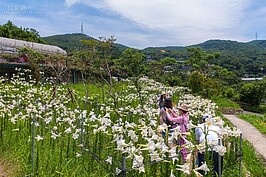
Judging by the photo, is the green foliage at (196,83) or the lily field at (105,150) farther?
the green foliage at (196,83)

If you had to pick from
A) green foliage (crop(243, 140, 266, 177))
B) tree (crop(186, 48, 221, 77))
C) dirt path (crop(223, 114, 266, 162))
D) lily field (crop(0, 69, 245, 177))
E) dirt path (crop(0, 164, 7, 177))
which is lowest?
dirt path (crop(223, 114, 266, 162))

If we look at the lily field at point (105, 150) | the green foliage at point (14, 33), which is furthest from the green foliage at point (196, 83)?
the green foliage at point (14, 33)

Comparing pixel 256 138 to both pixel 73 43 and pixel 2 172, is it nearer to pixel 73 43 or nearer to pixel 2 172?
pixel 2 172

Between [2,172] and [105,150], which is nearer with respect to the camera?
[2,172]

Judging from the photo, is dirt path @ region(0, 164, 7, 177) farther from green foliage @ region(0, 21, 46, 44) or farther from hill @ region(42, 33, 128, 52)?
green foliage @ region(0, 21, 46, 44)

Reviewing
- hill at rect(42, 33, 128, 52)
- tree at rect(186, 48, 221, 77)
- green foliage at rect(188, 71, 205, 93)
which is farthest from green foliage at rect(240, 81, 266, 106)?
hill at rect(42, 33, 128, 52)

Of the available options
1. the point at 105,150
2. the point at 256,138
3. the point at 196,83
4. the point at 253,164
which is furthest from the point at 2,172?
the point at 196,83

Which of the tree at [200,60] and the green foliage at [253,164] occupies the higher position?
the tree at [200,60]

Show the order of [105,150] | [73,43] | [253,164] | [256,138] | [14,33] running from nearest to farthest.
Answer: [105,150] → [253,164] → [256,138] → [73,43] → [14,33]

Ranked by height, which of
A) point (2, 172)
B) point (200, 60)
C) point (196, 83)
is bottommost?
point (2, 172)

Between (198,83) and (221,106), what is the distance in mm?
2196

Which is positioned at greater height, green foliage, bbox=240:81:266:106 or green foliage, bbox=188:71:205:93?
green foliage, bbox=188:71:205:93

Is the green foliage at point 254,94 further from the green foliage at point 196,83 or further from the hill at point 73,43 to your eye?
the hill at point 73,43

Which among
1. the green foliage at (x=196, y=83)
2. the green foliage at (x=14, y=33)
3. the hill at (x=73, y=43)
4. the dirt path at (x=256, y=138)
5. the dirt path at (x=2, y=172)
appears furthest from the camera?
the green foliage at (x=14, y=33)
